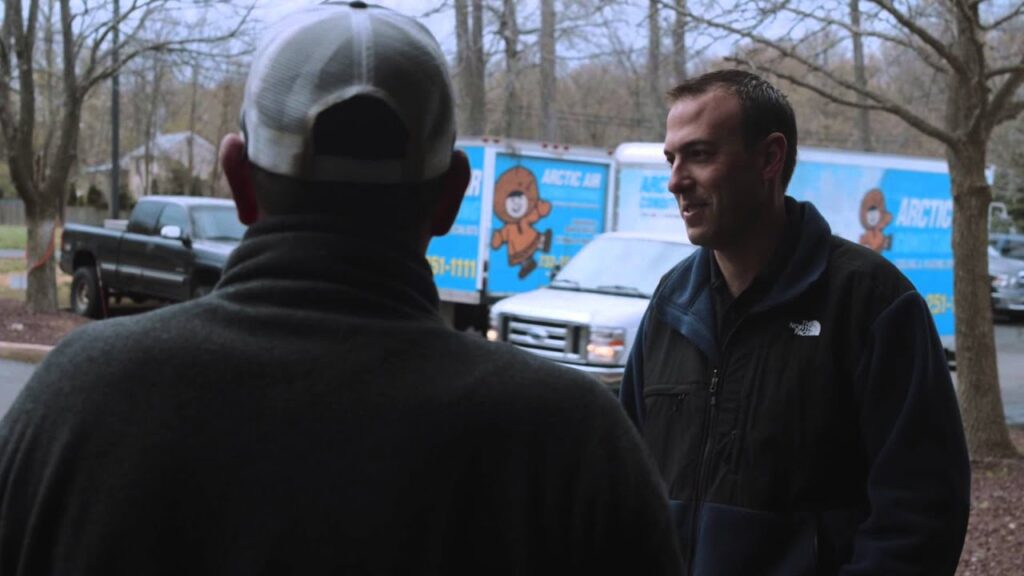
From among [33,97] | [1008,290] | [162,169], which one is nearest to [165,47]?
[33,97]

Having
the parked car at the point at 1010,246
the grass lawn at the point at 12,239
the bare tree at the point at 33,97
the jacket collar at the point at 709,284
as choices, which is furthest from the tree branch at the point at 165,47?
the grass lawn at the point at 12,239

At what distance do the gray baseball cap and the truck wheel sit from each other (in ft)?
59.0

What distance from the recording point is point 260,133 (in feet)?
4.48

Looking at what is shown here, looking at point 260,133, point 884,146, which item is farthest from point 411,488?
point 884,146

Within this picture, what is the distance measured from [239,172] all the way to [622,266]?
11.2 meters

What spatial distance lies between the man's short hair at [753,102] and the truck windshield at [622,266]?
9305 mm

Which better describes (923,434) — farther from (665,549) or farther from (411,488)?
(411,488)

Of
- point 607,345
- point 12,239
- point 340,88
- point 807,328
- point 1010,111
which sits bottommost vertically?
point 12,239

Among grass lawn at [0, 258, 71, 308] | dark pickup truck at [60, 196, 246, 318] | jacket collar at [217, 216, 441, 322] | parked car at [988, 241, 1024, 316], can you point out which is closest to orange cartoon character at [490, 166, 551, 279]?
dark pickup truck at [60, 196, 246, 318]

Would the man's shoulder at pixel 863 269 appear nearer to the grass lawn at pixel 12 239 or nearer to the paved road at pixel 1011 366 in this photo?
the paved road at pixel 1011 366

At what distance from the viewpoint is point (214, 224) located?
17.5m

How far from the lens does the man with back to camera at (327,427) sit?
1253 mm

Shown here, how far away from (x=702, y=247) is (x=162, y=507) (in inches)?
70.8

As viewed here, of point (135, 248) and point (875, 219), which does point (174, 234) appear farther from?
point (875, 219)
